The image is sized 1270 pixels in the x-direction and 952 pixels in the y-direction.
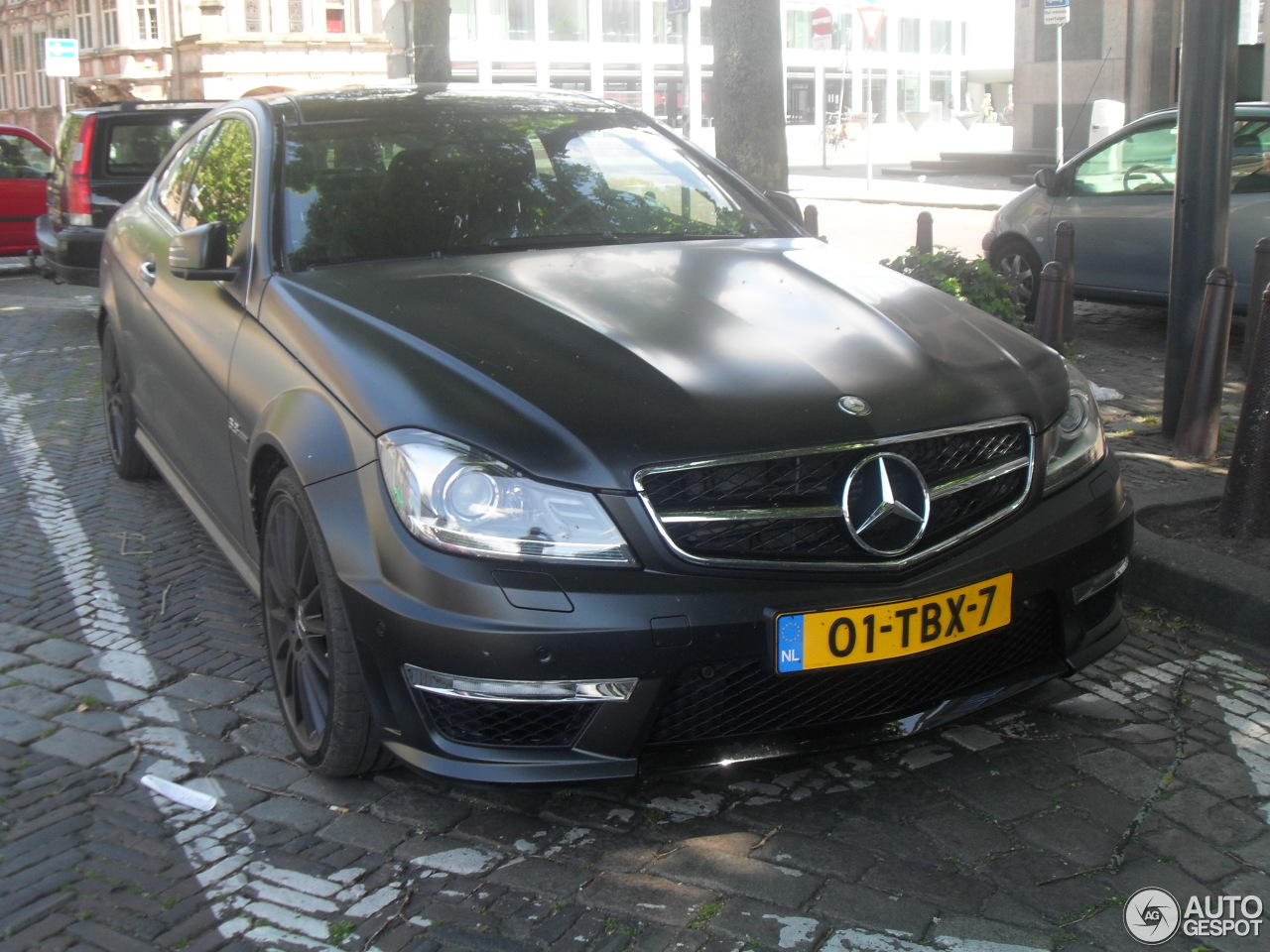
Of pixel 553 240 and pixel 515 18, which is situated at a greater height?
pixel 515 18

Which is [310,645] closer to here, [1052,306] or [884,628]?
[884,628]

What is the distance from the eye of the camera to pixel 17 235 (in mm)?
15070

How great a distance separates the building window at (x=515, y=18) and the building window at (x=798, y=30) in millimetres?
15206

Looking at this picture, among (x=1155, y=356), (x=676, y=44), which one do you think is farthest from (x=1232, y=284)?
(x=676, y=44)

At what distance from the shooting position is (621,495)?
9.27 feet

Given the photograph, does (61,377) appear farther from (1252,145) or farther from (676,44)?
(676,44)

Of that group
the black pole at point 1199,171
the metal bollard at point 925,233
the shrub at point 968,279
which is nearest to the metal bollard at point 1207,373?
the black pole at point 1199,171

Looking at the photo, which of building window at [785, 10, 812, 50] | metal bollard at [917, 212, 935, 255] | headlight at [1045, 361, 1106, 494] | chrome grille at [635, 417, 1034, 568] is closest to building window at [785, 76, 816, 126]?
building window at [785, 10, 812, 50]

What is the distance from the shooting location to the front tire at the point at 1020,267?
10117 mm

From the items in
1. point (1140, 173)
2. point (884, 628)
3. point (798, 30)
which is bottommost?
point (884, 628)

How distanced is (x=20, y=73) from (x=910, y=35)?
44.9 metres

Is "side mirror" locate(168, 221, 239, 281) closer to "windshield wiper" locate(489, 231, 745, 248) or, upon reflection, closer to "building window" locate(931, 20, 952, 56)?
"windshield wiper" locate(489, 231, 745, 248)

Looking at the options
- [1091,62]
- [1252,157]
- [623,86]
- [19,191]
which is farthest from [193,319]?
[623,86]

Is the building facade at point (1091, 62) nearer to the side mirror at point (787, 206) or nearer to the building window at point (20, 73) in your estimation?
the side mirror at point (787, 206)
